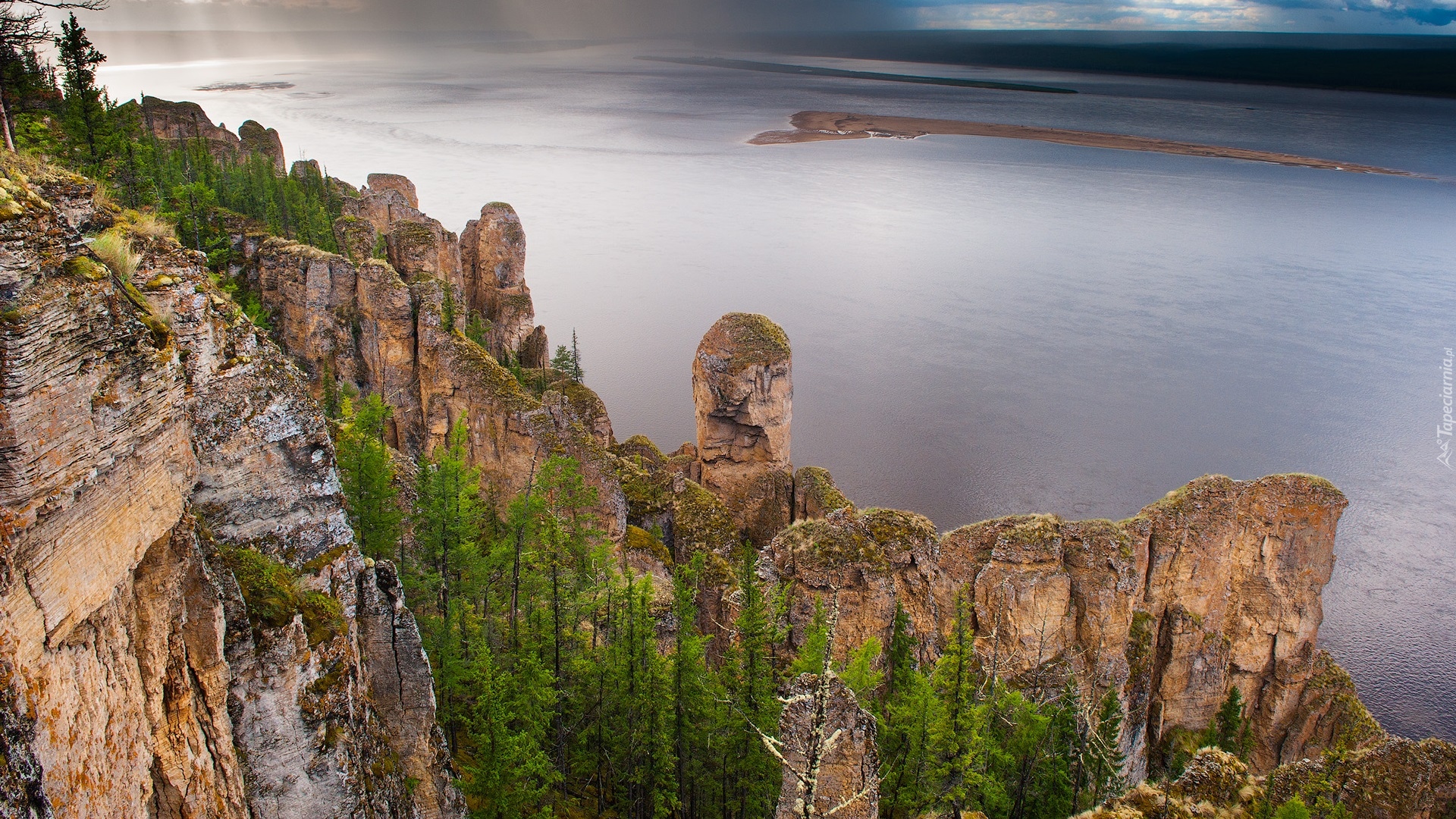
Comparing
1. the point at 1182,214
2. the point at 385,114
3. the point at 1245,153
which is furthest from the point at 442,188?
the point at 1245,153

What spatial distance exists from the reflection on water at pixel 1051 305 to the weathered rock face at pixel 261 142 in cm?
1790

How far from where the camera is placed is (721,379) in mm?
44094

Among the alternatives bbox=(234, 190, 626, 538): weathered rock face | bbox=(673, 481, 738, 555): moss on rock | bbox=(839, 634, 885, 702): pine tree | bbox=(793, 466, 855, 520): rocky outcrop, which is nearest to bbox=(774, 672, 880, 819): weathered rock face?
bbox=(839, 634, 885, 702): pine tree

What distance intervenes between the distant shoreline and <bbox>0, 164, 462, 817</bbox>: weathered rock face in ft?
523

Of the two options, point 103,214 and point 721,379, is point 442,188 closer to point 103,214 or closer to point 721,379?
point 721,379

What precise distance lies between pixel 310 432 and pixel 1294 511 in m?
38.8

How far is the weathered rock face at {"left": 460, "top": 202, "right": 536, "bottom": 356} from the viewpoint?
69.3 m

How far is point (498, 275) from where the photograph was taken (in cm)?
7044

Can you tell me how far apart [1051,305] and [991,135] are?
8677 centimetres

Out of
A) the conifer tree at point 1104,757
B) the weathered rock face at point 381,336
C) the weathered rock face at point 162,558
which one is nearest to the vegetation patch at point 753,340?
Result: the weathered rock face at point 381,336

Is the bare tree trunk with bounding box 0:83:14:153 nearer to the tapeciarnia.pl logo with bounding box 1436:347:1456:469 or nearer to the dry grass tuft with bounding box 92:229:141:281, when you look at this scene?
the dry grass tuft with bounding box 92:229:141:281

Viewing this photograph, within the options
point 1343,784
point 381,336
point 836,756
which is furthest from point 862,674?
point 381,336

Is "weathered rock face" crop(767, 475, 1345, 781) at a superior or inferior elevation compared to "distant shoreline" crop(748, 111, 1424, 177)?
inferior

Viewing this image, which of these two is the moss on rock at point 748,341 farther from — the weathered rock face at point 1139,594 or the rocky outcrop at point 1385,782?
the rocky outcrop at point 1385,782
